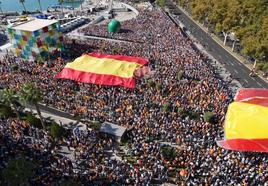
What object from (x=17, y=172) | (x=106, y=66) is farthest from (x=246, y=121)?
(x=17, y=172)

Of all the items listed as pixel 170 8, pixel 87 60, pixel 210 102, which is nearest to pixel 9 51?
pixel 87 60

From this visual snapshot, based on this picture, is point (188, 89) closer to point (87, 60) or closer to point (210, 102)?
point (210, 102)

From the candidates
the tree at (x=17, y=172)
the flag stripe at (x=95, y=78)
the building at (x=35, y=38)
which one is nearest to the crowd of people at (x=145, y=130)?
the flag stripe at (x=95, y=78)

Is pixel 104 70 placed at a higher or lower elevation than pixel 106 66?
lower

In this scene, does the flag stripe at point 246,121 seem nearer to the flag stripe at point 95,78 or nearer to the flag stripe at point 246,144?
the flag stripe at point 246,144

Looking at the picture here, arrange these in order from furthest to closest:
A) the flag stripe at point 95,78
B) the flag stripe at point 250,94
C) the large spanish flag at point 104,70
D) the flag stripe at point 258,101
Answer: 1. the large spanish flag at point 104,70
2. the flag stripe at point 95,78
3. the flag stripe at point 250,94
4. the flag stripe at point 258,101

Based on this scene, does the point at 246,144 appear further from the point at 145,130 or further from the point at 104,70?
the point at 104,70

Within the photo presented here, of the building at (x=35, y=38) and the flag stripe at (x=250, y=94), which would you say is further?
the building at (x=35, y=38)
